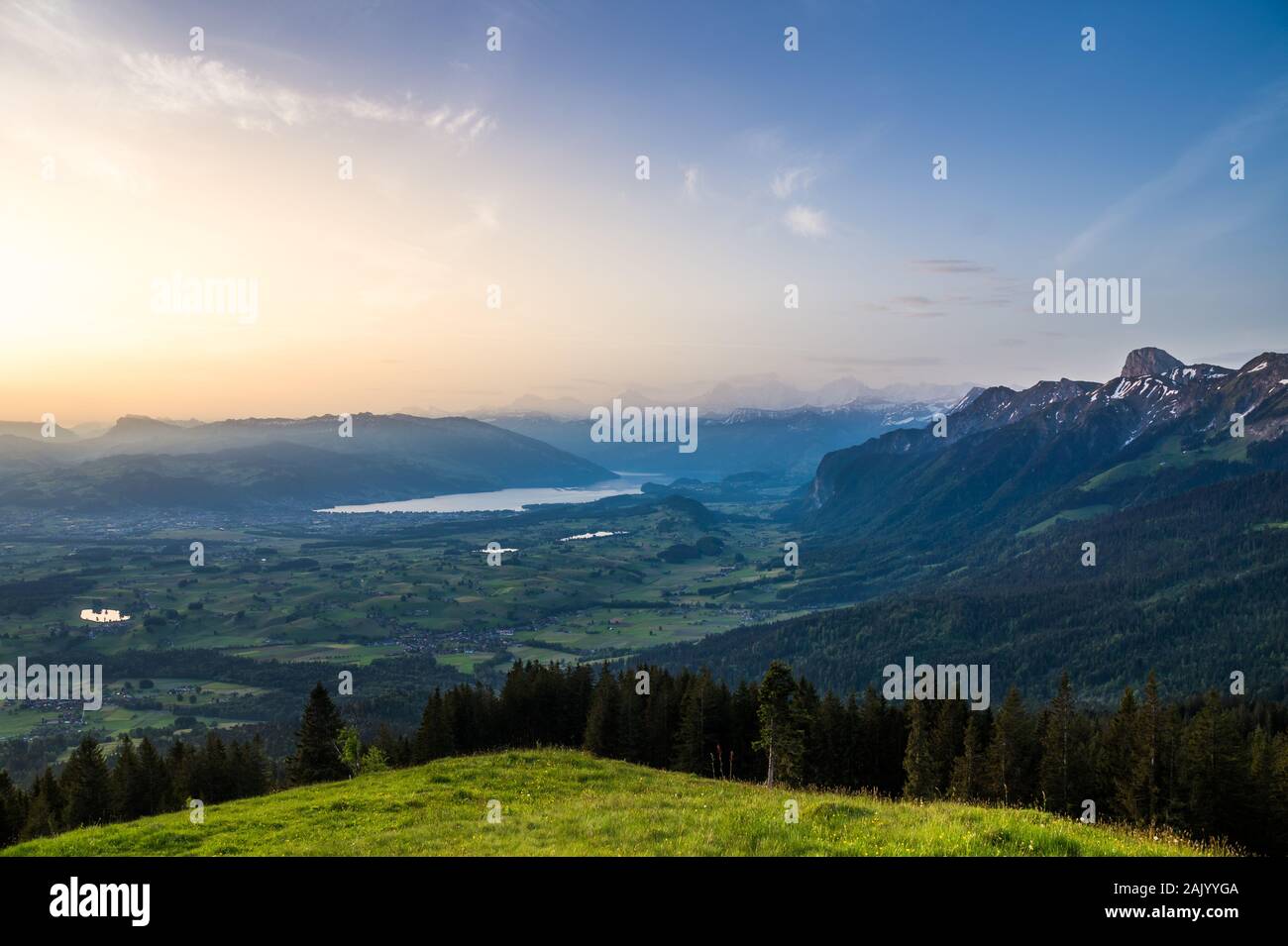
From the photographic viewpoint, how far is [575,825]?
2009 cm

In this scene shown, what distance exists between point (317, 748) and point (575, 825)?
4750cm

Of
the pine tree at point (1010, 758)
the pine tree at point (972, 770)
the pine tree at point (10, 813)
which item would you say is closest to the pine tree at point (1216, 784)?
the pine tree at point (1010, 758)

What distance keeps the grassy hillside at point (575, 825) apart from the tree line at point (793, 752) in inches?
870

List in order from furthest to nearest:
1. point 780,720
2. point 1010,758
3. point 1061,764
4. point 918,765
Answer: point 1061,764, point 1010,758, point 918,765, point 780,720

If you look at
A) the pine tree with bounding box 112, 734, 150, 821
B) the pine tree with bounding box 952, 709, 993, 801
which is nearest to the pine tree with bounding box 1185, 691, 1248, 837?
the pine tree with bounding box 952, 709, 993, 801

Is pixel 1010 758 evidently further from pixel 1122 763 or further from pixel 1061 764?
pixel 1122 763

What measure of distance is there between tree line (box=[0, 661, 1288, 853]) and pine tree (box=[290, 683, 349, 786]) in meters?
0.14

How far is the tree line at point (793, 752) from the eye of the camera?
56531 millimetres

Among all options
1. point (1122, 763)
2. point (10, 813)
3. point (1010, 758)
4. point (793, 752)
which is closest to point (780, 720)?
point (793, 752)

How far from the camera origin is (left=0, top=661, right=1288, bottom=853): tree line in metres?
56.5
